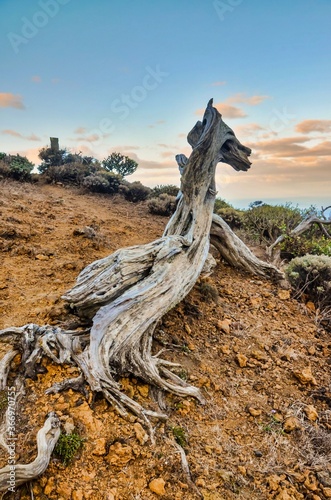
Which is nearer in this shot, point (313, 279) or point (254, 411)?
point (254, 411)

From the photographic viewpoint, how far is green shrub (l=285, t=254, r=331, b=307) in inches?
219

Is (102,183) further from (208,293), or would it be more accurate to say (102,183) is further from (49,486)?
(49,486)

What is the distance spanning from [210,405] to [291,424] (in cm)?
74

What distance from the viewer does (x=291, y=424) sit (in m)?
3.02

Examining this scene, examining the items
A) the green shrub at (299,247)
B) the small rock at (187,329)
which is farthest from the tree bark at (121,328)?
the green shrub at (299,247)

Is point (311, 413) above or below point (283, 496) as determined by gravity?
above

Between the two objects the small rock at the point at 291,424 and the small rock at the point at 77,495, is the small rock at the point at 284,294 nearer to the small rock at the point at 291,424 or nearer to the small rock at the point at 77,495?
the small rock at the point at 291,424

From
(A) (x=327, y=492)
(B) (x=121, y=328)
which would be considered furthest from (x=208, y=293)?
(A) (x=327, y=492)

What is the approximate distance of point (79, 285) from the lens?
150 inches

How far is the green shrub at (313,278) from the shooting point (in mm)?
5574

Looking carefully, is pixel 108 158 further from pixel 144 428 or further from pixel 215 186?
pixel 144 428

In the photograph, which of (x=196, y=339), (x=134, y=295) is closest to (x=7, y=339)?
(x=134, y=295)

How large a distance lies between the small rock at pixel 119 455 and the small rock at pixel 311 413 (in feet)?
6.05

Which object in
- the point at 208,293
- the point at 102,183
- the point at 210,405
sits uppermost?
the point at 102,183
